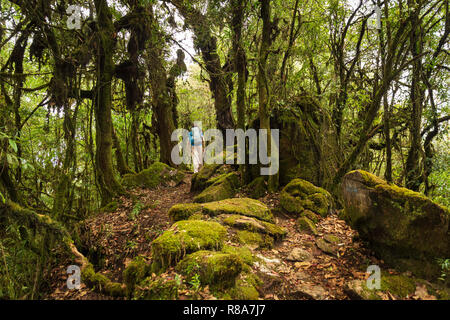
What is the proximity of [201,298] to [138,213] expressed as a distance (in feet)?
14.3

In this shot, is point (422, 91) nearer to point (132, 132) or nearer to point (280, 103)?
point (280, 103)

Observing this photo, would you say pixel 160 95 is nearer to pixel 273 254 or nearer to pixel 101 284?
pixel 101 284

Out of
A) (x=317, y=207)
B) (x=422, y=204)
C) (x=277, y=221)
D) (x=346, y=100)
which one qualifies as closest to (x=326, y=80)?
(x=346, y=100)

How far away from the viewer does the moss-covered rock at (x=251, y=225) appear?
4305 mm

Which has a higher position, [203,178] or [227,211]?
[203,178]

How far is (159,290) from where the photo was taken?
258cm

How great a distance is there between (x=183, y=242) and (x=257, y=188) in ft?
13.0

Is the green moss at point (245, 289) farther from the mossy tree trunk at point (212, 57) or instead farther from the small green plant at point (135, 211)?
the mossy tree trunk at point (212, 57)

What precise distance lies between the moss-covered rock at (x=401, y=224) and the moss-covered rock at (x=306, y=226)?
1038 millimetres

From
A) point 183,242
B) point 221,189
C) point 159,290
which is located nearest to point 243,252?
point 183,242

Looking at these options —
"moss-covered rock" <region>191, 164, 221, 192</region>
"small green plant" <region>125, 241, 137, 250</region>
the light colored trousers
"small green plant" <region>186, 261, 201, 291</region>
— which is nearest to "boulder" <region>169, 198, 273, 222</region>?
"small green plant" <region>125, 241, 137, 250</region>

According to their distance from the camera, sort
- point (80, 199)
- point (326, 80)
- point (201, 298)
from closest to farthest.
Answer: point (201, 298), point (80, 199), point (326, 80)

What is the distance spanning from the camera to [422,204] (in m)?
3.27

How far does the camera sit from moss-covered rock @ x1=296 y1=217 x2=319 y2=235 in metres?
4.89
